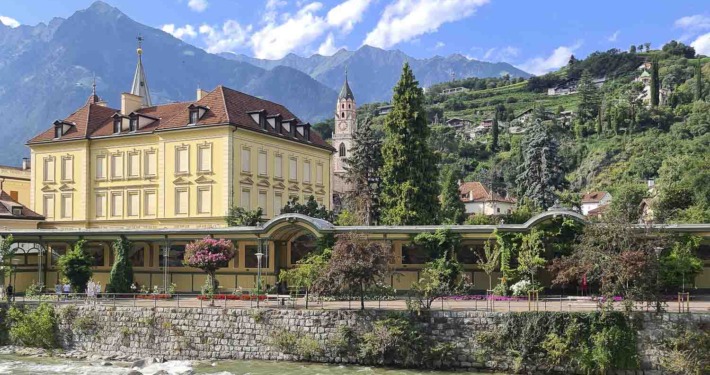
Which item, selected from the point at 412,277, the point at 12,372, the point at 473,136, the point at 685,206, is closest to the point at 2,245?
the point at 12,372

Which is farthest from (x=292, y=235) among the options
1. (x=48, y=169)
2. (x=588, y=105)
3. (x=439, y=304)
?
(x=588, y=105)

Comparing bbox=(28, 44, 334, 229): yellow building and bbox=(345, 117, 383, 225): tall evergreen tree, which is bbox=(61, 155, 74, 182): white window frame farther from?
bbox=(345, 117, 383, 225): tall evergreen tree

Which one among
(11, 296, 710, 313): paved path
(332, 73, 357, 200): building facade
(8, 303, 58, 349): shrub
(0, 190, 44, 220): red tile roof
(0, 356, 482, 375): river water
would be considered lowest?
(0, 356, 482, 375): river water

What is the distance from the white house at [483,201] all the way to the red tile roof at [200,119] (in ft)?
195

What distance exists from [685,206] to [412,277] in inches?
1368

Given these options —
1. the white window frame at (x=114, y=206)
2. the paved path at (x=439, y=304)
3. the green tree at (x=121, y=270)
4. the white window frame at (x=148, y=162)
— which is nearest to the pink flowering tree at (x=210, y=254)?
the paved path at (x=439, y=304)

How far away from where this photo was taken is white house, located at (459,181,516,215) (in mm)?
117000

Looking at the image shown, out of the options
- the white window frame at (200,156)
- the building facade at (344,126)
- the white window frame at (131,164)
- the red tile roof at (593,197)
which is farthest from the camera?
the building facade at (344,126)

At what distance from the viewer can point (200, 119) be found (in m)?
52.3

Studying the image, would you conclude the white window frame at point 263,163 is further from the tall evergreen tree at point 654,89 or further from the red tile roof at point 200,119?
the tall evergreen tree at point 654,89

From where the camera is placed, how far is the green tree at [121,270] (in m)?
42.5

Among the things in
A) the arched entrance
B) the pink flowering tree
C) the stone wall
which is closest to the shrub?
the stone wall

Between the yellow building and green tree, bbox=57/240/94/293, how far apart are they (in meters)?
9.02

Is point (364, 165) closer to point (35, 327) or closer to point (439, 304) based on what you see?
point (439, 304)
